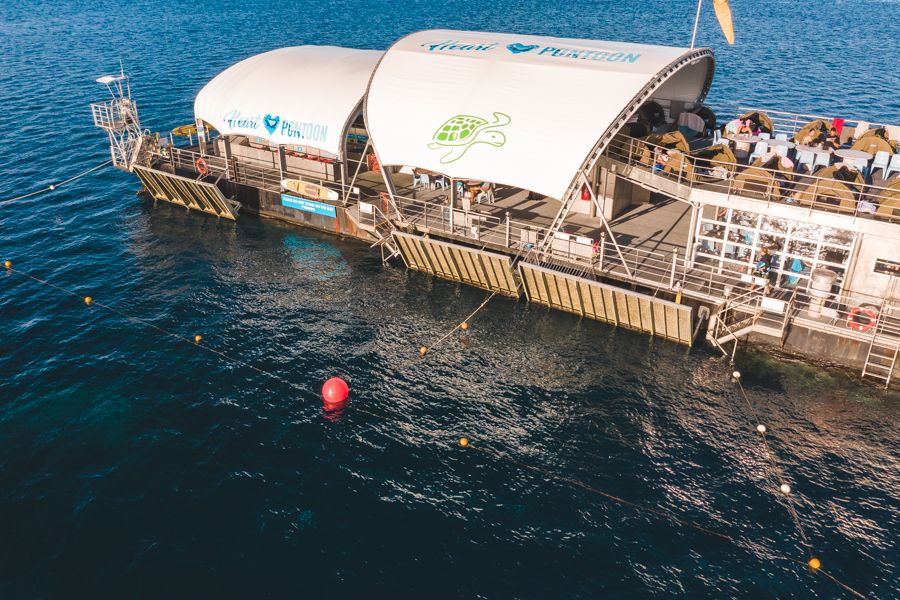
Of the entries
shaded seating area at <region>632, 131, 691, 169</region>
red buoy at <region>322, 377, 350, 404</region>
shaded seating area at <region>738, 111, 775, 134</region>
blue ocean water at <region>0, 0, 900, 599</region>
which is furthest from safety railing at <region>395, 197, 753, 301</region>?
red buoy at <region>322, 377, 350, 404</region>

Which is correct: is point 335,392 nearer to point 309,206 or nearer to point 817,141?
point 309,206

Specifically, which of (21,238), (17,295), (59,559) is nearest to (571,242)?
(59,559)

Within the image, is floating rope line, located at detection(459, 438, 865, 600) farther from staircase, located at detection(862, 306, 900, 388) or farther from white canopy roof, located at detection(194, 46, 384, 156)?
white canopy roof, located at detection(194, 46, 384, 156)

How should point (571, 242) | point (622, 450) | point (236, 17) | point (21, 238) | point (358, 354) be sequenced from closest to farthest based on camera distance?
point (622, 450) → point (358, 354) → point (571, 242) → point (21, 238) → point (236, 17)

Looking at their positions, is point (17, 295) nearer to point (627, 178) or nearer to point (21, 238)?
point (21, 238)

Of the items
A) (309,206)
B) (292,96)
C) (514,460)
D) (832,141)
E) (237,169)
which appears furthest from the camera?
(237,169)

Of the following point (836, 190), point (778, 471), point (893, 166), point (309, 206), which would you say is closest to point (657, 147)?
point (836, 190)

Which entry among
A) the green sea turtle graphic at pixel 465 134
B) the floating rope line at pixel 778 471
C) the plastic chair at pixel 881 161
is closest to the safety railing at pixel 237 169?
the green sea turtle graphic at pixel 465 134

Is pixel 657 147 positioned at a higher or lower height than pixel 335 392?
higher
